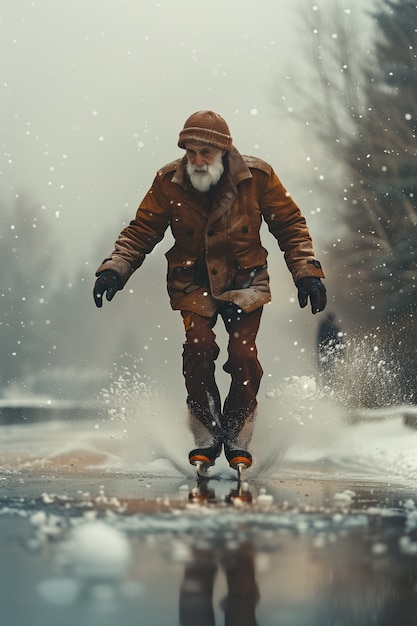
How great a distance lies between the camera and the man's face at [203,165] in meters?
7.43

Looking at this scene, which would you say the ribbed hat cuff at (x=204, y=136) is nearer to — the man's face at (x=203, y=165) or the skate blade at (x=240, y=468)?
the man's face at (x=203, y=165)

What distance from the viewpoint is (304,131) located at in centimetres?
1759

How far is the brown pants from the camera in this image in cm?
756

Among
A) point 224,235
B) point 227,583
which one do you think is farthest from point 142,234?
point 227,583

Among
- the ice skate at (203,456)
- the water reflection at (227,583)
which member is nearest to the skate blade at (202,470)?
the ice skate at (203,456)

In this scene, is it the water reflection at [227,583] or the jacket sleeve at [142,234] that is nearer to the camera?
the water reflection at [227,583]

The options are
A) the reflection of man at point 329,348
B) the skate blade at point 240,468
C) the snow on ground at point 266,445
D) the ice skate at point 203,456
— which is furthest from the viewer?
the reflection of man at point 329,348

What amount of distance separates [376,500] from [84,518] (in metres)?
1.70

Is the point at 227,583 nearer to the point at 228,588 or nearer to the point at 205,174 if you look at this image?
the point at 228,588

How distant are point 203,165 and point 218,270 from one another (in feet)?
2.02

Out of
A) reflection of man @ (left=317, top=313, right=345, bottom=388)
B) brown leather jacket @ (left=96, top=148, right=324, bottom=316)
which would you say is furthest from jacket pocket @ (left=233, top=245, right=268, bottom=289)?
reflection of man @ (left=317, top=313, right=345, bottom=388)

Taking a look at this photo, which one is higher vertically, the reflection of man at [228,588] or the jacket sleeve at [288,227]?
the jacket sleeve at [288,227]

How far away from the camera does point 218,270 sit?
299 inches

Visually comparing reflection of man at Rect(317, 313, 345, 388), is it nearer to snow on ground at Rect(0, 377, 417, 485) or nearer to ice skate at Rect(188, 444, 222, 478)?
snow on ground at Rect(0, 377, 417, 485)
